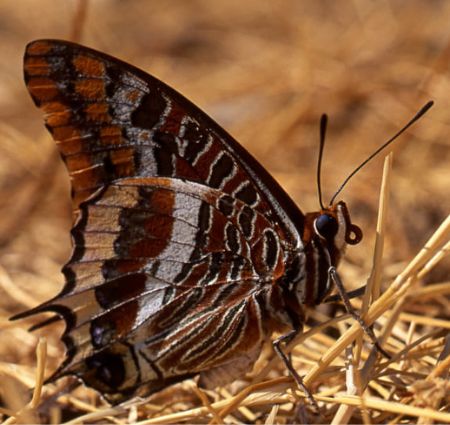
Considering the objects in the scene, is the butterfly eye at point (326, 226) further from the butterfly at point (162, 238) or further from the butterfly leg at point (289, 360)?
the butterfly leg at point (289, 360)

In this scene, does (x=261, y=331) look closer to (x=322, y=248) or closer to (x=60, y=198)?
(x=322, y=248)

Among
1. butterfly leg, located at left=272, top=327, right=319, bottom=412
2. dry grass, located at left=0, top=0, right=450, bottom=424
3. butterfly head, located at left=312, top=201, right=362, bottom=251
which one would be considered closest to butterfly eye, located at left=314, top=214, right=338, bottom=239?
butterfly head, located at left=312, top=201, right=362, bottom=251

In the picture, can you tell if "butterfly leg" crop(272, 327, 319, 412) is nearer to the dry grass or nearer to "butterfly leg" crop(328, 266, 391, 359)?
the dry grass

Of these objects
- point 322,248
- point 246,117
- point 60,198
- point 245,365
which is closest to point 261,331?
point 245,365

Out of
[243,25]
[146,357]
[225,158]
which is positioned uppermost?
[243,25]

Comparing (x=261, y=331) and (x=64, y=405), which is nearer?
(x=261, y=331)

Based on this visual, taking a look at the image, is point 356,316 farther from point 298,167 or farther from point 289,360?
point 298,167

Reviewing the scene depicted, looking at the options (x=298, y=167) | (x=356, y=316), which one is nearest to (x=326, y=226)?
(x=356, y=316)
